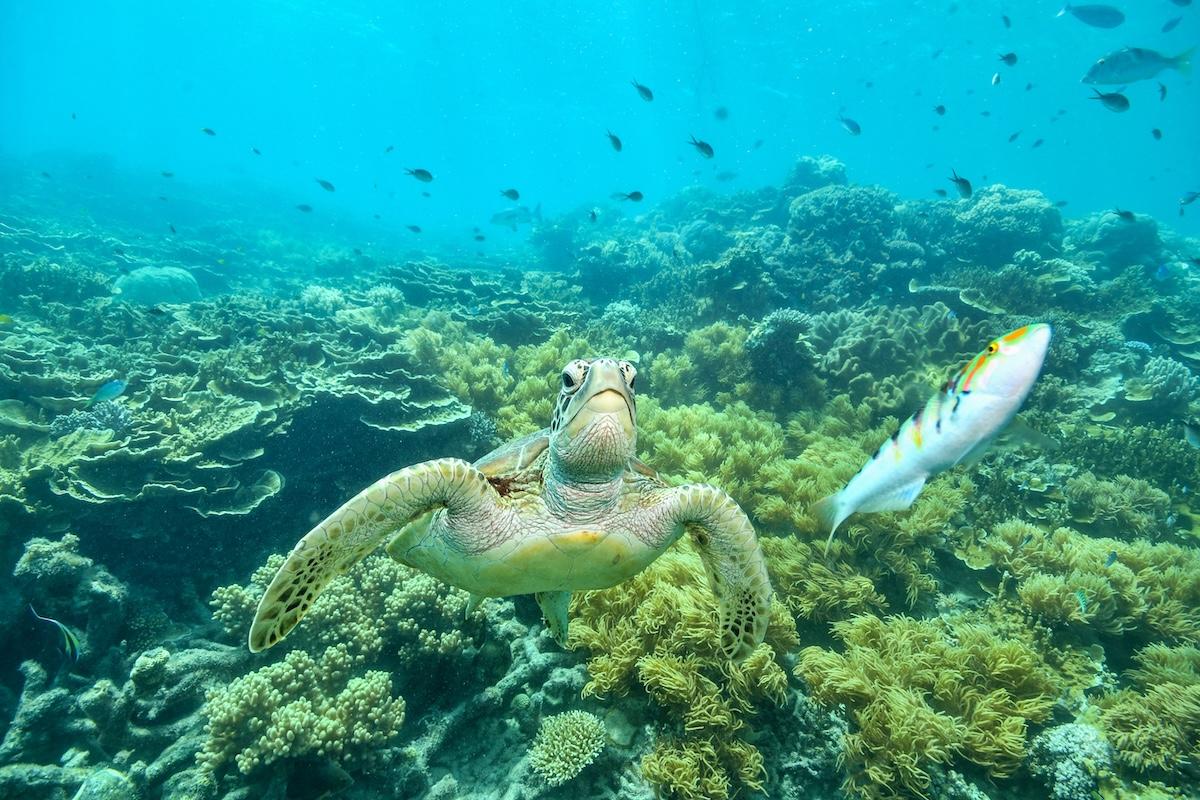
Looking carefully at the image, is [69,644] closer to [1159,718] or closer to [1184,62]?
[1159,718]

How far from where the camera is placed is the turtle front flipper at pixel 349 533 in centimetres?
240

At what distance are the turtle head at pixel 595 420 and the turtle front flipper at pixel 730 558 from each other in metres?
0.53

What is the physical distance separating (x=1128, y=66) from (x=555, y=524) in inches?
570

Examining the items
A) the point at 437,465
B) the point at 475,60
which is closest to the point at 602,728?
the point at 437,465

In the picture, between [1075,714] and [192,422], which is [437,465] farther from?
[192,422]

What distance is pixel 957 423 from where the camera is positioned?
2.33 metres

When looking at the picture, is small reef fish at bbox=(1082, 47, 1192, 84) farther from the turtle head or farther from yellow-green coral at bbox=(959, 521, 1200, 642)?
the turtle head

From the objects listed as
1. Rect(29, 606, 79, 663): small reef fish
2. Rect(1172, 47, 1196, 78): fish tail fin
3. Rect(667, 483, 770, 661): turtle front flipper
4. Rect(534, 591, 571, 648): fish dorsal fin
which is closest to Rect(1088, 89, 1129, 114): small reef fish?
Rect(1172, 47, 1196, 78): fish tail fin

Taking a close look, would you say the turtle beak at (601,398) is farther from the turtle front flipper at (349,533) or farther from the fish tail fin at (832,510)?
the fish tail fin at (832,510)

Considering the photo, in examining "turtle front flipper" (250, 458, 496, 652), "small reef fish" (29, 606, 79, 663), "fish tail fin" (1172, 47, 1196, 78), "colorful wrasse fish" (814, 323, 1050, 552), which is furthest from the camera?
"fish tail fin" (1172, 47, 1196, 78)

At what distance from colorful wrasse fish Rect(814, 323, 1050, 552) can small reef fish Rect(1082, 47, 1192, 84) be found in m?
12.0

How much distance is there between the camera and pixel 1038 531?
4.67 m

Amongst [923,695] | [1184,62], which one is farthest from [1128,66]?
[923,695]

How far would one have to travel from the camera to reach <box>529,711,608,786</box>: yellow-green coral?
3.06 meters
